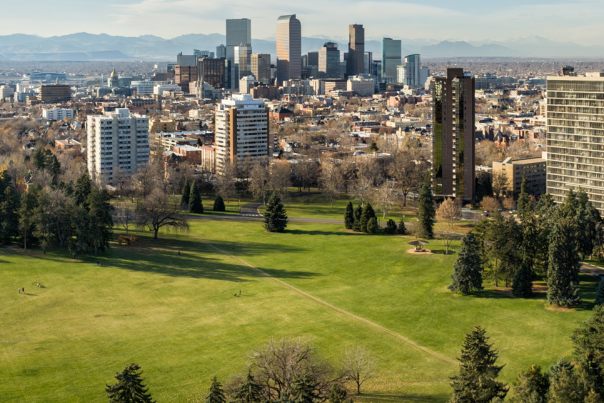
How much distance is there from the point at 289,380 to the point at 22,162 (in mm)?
108211

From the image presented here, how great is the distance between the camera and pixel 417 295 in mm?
67562

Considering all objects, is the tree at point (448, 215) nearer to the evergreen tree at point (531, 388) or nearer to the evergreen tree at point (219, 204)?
the evergreen tree at point (219, 204)

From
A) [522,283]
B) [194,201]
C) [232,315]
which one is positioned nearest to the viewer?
[232,315]

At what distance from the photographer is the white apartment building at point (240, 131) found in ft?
450

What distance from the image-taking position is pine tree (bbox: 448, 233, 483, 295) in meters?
67.6

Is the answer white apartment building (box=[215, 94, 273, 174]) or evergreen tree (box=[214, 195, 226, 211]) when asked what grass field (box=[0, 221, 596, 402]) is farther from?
white apartment building (box=[215, 94, 273, 174])

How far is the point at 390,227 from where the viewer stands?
90.9 meters

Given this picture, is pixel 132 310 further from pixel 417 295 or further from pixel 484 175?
pixel 484 175

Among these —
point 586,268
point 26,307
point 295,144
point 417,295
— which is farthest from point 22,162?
point 586,268

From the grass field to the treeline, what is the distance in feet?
6.10

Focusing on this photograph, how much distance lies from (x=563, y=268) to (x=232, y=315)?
101ft

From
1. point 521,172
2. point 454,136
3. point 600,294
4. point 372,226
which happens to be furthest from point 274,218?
point 521,172

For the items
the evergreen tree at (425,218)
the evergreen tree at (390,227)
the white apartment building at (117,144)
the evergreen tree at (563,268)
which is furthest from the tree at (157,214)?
the evergreen tree at (563,268)

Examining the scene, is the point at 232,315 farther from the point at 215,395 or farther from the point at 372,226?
the point at 372,226
